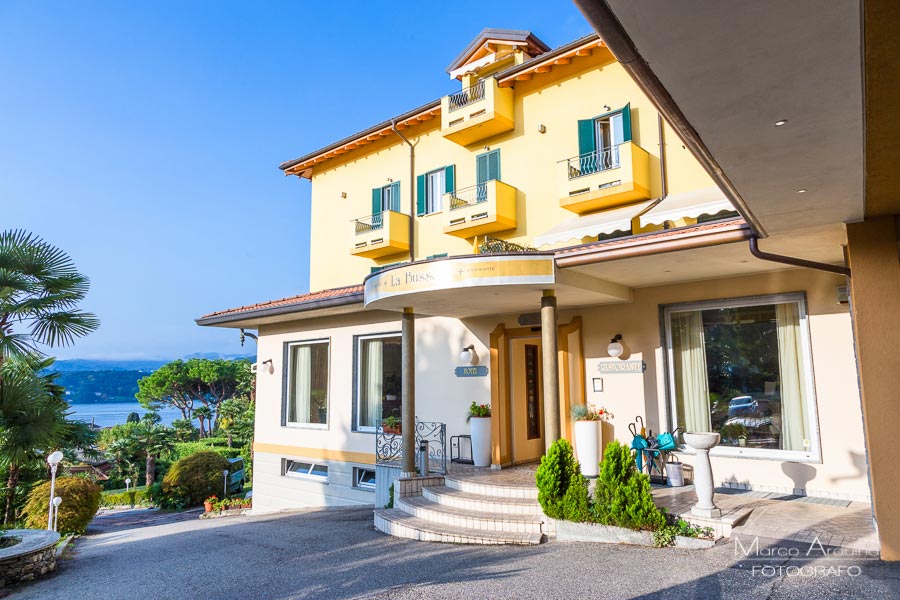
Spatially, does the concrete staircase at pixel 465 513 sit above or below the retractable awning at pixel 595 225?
below

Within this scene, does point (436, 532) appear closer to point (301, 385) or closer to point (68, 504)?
point (301, 385)

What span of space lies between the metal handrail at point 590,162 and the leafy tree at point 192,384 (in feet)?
181

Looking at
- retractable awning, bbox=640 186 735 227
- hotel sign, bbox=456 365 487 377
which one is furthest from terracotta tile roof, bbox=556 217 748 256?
hotel sign, bbox=456 365 487 377

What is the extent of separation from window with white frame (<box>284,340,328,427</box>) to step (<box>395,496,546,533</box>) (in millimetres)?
6629

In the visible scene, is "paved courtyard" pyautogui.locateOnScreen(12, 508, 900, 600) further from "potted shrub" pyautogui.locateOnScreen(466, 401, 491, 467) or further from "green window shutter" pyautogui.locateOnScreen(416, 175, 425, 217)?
"green window shutter" pyautogui.locateOnScreen(416, 175, 425, 217)

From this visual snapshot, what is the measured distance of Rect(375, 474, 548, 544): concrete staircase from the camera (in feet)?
28.0

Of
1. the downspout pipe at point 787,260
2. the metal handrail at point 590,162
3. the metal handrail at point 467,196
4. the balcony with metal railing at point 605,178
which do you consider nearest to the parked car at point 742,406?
the downspout pipe at point 787,260

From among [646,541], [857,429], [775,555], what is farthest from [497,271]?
[857,429]

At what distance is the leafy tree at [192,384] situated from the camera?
211 ft

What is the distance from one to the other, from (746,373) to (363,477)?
9.48 meters

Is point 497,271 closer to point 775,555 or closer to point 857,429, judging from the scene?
point 775,555

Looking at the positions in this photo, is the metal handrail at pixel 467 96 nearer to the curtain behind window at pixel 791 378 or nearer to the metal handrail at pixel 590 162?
the metal handrail at pixel 590 162

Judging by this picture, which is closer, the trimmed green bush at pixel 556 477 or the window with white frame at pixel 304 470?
the trimmed green bush at pixel 556 477

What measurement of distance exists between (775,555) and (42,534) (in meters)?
10.9
